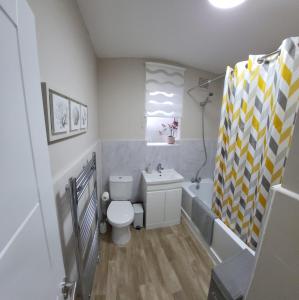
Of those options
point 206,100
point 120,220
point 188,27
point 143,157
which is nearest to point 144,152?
point 143,157

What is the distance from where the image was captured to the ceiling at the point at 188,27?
119 cm

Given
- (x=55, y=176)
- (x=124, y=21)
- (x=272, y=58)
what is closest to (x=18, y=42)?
(x=55, y=176)

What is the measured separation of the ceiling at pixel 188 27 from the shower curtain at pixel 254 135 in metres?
0.33

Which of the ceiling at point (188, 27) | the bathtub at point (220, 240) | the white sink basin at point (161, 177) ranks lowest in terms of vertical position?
the bathtub at point (220, 240)

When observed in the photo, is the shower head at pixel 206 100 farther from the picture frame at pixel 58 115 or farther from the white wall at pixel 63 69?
the picture frame at pixel 58 115

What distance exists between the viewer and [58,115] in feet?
2.77

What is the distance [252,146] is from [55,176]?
1.56 m

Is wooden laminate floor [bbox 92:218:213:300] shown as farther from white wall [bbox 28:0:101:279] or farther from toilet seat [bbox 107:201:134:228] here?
white wall [bbox 28:0:101:279]

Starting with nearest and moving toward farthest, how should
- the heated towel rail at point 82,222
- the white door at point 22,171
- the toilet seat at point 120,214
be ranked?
the white door at point 22,171, the heated towel rail at point 82,222, the toilet seat at point 120,214

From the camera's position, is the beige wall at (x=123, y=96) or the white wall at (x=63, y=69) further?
the beige wall at (x=123, y=96)

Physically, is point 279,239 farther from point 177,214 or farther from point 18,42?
point 177,214

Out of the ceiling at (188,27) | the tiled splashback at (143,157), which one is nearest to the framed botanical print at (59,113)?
the ceiling at (188,27)

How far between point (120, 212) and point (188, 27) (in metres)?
2.14

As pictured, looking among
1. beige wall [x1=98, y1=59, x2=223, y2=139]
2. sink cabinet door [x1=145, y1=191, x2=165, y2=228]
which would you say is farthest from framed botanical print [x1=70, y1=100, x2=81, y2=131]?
sink cabinet door [x1=145, y1=191, x2=165, y2=228]
